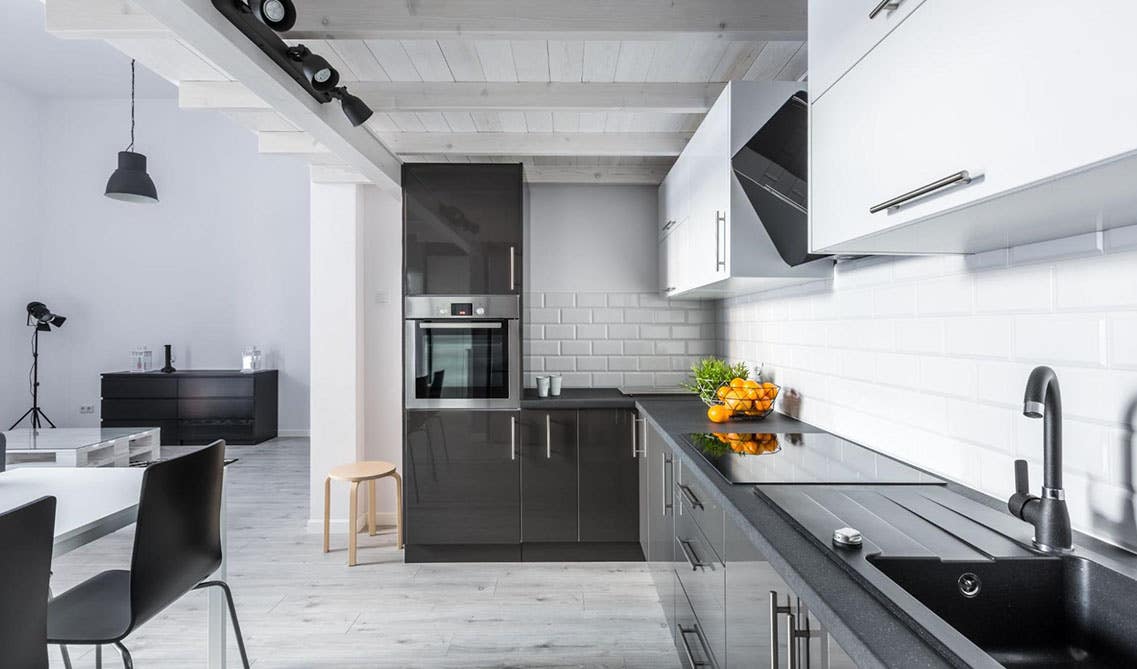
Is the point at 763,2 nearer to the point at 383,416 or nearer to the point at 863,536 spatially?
the point at 863,536

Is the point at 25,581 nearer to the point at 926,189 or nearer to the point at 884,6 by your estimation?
the point at 926,189

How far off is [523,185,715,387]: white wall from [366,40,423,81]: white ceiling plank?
1.55 meters

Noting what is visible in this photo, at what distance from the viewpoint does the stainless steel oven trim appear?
11.5 ft

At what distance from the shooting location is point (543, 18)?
196 centimetres

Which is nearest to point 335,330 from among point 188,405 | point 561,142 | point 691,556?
point 561,142

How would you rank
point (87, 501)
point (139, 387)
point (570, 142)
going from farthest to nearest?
point (139, 387)
point (570, 142)
point (87, 501)

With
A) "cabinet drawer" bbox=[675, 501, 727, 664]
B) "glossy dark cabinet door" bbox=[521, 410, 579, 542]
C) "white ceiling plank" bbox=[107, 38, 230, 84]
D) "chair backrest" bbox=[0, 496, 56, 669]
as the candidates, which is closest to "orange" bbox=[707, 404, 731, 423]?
"cabinet drawer" bbox=[675, 501, 727, 664]

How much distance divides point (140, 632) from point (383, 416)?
1749mm

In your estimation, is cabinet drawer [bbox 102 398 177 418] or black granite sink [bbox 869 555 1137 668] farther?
cabinet drawer [bbox 102 398 177 418]

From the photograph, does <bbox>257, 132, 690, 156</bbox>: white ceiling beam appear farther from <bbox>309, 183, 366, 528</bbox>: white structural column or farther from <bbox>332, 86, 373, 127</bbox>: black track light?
Answer: <bbox>332, 86, 373, 127</bbox>: black track light

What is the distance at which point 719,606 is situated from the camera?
163 cm

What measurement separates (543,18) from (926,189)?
4.70ft

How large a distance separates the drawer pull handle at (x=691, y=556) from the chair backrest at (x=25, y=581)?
1.65 m

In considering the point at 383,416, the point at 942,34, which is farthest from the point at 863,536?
the point at 383,416
